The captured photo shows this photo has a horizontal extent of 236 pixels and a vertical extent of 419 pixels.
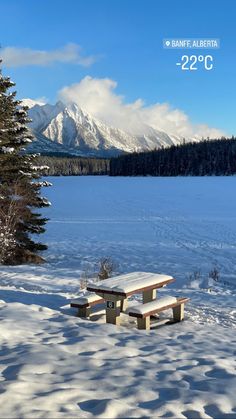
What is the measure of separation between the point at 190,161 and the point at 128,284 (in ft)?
401

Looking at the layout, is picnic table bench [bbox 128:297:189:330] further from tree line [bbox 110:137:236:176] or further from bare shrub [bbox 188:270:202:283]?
tree line [bbox 110:137:236:176]

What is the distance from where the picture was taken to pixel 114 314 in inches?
322

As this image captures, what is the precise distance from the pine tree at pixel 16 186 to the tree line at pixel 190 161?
10561cm

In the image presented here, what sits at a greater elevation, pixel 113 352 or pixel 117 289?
pixel 117 289

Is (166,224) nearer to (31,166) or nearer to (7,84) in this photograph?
(31,166)

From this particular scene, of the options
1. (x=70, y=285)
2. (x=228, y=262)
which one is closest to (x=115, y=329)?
(x=70, y=285)

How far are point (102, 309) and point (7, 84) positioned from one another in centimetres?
1044

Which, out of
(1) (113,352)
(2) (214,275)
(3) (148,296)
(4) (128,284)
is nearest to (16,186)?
(2) (214,275)

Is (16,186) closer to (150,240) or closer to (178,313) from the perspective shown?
(150,240)

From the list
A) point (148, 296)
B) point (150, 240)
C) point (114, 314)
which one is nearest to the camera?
point (114, 314)

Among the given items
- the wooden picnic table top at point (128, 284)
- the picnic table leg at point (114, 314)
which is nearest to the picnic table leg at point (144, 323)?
the picnic table leg at point (114, 314)

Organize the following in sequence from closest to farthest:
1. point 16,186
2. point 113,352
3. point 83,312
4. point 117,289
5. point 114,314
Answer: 1. point 113,352
2. point 117,289
3. point 114,314
4. point 83,312
5. point 16,186

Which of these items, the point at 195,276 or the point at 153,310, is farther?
the point at 195,276

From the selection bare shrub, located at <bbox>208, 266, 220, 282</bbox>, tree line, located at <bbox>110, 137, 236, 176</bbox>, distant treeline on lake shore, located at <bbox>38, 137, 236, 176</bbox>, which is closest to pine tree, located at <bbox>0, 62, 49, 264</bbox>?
bare shrub, located at <bbox>208, 266, 220, 282</bbox>
